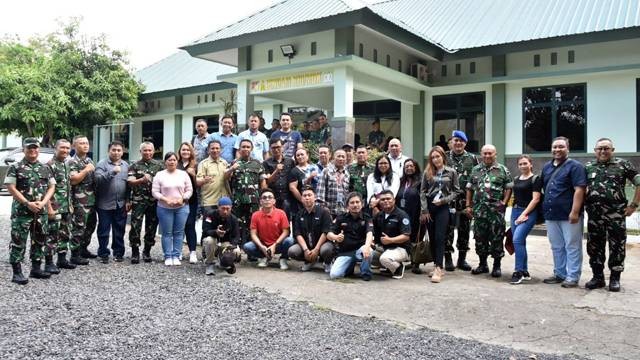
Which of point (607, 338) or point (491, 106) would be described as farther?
point (491, 106)

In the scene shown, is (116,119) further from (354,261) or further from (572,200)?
(572,200)

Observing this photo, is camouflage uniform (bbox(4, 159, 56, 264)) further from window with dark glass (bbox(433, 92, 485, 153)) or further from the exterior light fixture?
window with dark glass (bbox(433, 92, 485, 153))

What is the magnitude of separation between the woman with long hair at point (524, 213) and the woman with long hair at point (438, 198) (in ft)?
2.51

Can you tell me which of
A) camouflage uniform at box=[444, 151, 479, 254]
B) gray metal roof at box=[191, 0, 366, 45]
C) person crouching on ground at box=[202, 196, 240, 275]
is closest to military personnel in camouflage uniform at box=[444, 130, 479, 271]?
camouflage uniform at box=[444, 151, 479, 254]

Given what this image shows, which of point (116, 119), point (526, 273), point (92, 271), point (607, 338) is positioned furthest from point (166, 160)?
point (116, 119)

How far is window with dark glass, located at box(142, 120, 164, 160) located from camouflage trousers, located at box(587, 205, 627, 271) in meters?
20.6

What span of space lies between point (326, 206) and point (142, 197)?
2538 mm

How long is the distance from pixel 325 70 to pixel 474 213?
7.31 meters

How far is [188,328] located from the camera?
174 inches

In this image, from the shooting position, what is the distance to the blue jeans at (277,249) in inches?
279

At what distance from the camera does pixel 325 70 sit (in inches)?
517

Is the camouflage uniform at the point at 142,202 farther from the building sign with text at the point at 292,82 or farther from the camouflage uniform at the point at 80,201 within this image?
the building sign with text at the point at 292,82

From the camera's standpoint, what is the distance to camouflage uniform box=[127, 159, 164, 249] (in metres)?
7.31

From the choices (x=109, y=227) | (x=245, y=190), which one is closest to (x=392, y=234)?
(x=245, y=190)
